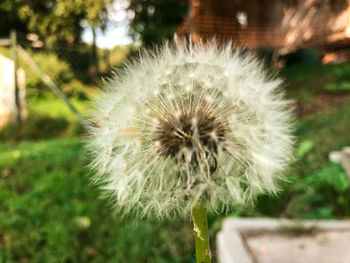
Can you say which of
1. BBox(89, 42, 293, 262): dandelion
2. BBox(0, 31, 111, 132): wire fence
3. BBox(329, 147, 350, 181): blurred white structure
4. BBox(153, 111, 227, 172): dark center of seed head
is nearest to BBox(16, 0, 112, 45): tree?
BBox(0, 31, 111, 132): wire fence

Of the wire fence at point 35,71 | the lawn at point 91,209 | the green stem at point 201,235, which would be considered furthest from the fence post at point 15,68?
the green stem at point 201,235

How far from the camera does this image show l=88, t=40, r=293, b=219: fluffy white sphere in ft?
3.21

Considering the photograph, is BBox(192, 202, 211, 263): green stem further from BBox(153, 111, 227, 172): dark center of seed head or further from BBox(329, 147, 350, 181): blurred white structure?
BBox(329, 147, 350, 181): blurred white structure

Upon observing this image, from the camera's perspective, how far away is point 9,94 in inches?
301

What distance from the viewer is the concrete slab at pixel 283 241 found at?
3146 mm

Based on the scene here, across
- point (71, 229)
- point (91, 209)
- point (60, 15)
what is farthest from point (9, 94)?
point (60, 15)

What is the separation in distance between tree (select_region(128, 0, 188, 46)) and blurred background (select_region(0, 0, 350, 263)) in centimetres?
5

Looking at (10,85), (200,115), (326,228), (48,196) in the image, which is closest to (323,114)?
(326,228)

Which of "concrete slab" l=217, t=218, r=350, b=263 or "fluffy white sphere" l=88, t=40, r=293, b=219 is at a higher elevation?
"fluffy white sphere" l=88, t=40, r=293, b=219

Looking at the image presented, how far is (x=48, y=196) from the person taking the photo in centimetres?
425

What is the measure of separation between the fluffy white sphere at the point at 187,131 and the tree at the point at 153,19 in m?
10.5

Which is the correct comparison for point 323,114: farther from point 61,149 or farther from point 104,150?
point 104,150

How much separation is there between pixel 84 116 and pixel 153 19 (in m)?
12.1

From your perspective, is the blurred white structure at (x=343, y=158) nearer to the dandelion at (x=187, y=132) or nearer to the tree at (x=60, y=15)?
the dandelion at (x=187, y=132)
